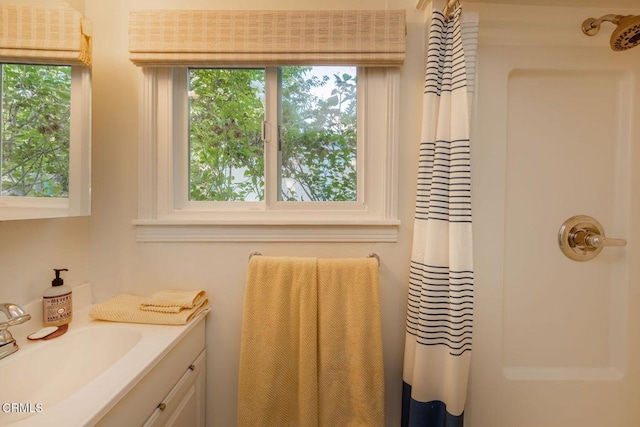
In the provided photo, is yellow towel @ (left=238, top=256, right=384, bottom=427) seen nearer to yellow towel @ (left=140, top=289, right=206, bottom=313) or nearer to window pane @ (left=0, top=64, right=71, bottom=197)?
yellow towel @ (left=140, top=289, right=206, bottom=313)

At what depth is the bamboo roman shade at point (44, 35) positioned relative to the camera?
72 centimetres

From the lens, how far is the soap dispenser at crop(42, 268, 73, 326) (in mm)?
830

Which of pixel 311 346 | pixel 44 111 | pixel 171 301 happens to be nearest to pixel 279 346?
pixel 311 346

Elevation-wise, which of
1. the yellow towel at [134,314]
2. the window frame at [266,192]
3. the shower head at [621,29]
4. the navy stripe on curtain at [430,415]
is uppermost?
the shower head at [621,29]

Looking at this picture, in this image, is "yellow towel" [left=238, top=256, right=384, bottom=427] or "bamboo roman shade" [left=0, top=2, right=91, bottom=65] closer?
"bamboo roman shade" [left=0, top=2, right=91, bottom=65]

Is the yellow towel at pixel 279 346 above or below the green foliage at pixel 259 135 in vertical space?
below

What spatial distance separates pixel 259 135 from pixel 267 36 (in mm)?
350

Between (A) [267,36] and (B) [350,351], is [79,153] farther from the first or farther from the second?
(B) [350,351]

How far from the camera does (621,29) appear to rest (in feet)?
2.84

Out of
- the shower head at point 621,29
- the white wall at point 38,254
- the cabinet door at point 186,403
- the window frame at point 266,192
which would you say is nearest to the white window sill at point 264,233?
the window frame at point 266,192

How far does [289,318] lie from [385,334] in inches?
15.1

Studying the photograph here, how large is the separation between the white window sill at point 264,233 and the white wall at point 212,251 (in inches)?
1.1

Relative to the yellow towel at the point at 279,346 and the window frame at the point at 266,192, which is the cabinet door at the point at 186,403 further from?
the window frame at the point at 266,192

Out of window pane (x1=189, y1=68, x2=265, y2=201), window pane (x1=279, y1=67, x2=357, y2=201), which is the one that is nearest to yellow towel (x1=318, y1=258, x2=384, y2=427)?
window pane (x1=279, y1=67, x2=357, y2=201)
